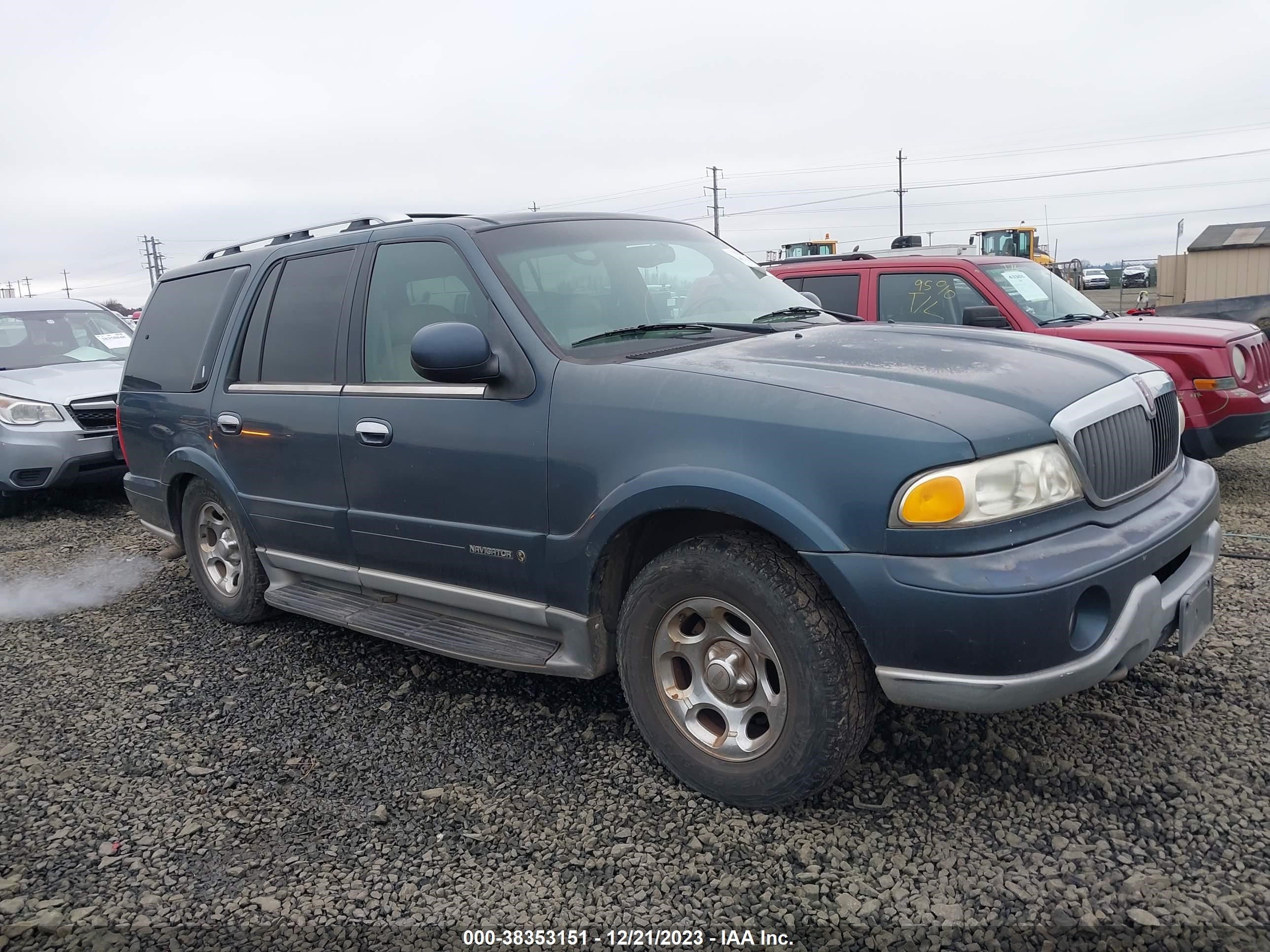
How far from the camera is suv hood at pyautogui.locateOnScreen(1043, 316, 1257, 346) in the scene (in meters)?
6.20

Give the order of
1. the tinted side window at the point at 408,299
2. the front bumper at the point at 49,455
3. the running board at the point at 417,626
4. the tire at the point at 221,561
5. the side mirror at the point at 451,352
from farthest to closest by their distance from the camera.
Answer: the front bumper at the point at 49,455 < the tire at the point at 221,561 < the tinted side window at the point at 408,299 < the running board at the point at 417,626 < the side mirror at the point at 451,352

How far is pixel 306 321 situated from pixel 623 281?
59.6 inches

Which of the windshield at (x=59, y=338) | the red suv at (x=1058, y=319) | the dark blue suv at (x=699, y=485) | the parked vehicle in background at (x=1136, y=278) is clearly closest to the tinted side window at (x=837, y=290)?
the red suv at (x=1058, y=319)

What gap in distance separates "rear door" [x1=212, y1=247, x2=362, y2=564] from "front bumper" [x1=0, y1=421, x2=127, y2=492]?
4.25m

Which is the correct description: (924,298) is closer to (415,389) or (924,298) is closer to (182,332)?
(415,389)

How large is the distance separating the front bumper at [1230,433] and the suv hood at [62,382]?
825 centimetres

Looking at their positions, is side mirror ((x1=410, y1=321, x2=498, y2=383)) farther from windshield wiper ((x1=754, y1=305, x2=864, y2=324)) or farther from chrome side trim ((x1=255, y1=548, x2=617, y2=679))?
windshield wiper ((x1=754, y1=305, x2=864, y2=324))

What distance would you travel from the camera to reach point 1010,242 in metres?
27.9

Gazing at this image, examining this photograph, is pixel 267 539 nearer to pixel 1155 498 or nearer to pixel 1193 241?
pixel 1155 498

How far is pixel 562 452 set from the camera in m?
3.10

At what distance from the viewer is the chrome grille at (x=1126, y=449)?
2.67m

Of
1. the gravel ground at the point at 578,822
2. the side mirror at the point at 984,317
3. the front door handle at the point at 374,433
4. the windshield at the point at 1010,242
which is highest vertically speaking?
the windshield at the point at 1010,242

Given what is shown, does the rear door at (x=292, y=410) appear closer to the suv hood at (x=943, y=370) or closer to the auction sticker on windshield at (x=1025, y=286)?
the suv hood at (x=943, y=370)

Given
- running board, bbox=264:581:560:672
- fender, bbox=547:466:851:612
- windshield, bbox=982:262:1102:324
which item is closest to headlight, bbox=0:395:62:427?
running board, bbox=264:581:560:672
